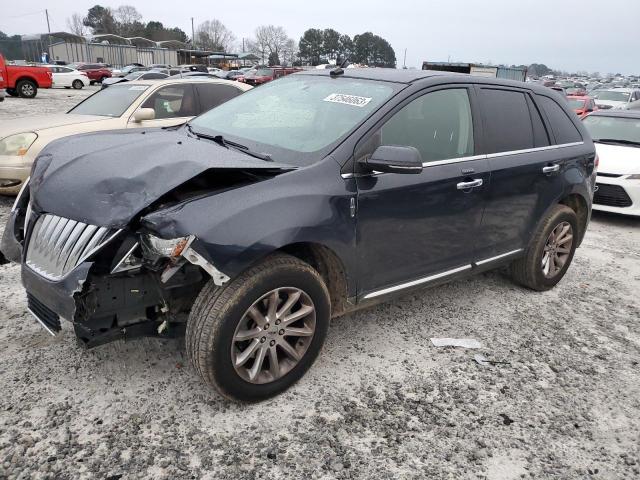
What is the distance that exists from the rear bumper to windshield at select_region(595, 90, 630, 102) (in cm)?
1581

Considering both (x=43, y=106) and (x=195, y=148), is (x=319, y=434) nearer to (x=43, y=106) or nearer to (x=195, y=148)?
(x=195, y=148)

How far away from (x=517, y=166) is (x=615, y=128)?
237 inches

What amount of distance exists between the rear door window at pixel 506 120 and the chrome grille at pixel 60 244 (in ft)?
9.05

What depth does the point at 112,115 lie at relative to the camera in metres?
6.65

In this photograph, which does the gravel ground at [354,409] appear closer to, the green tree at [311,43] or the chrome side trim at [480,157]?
the chrome side trim at [480,157]

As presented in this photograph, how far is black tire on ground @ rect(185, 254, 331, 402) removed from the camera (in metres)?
2.55

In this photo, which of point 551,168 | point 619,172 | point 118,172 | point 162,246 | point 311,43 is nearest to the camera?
point 162,246

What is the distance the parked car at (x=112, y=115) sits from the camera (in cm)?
→ 612

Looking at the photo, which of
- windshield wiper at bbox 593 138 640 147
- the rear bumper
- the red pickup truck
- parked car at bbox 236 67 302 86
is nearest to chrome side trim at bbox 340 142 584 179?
the rear bumper

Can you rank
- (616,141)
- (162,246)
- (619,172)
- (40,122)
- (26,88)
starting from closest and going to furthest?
1. (162,246)
2. (40,122)
3. (619,172)
4. (616,141)
5. (26,88)

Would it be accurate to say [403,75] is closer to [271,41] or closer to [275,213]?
[275,213]

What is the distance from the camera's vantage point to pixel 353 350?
11.5 feet

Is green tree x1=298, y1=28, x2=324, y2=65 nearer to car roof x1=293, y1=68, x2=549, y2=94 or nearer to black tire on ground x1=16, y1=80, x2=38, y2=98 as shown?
black tire on ground x1=16, y1=80, x2=38, y2=98

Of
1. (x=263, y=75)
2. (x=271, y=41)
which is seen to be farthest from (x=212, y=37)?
(x=263, y=75)
